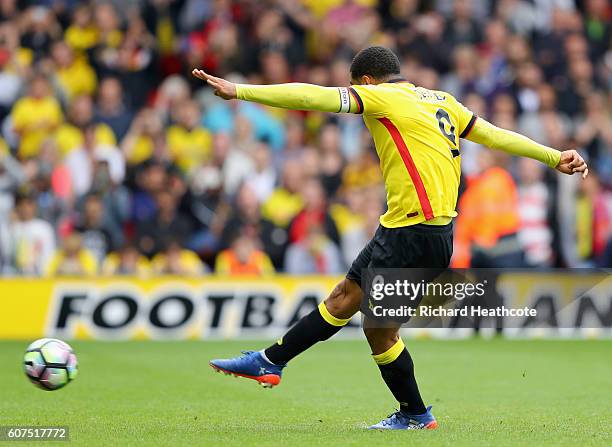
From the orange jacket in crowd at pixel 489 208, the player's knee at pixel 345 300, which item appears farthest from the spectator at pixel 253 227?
the player's knee at pixel 345 300

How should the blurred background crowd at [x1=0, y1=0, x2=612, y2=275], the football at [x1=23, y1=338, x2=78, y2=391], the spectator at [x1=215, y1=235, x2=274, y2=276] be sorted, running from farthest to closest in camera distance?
the blurred background crowd at [x1=0, y1=0, x2=612, y2=275] → the spectator at [x1=215, y1=235, x2=274, y2=276] → the football at [x1=23, y1=338, x2=78, y2=391]

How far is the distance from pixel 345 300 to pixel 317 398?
214 cm

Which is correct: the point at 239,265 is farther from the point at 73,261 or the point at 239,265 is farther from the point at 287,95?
the point at 287,95

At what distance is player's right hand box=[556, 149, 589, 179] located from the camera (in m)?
7.57

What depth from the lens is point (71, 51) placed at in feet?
59.1

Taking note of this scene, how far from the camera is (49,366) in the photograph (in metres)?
8.02

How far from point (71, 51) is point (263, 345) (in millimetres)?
6197

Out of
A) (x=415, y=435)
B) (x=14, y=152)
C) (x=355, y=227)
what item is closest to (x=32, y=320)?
(x=14, y=152)

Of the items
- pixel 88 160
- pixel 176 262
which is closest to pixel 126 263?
pixel 176 262

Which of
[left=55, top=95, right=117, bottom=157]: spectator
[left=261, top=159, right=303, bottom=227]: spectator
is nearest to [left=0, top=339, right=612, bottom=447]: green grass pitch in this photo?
[left=261, top=159, right=303, bottom=227]: spectator

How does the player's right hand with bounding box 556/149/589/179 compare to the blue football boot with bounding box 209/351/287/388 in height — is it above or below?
above

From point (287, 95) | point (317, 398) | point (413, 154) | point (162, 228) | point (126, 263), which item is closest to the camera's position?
point (287, 95)

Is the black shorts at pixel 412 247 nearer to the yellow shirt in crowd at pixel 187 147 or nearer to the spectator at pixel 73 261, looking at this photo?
the spectator at pixel 73 261

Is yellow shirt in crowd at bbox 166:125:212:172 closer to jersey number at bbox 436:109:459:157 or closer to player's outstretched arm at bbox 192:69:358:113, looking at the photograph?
jersey number at bbox 436:109:459:157
